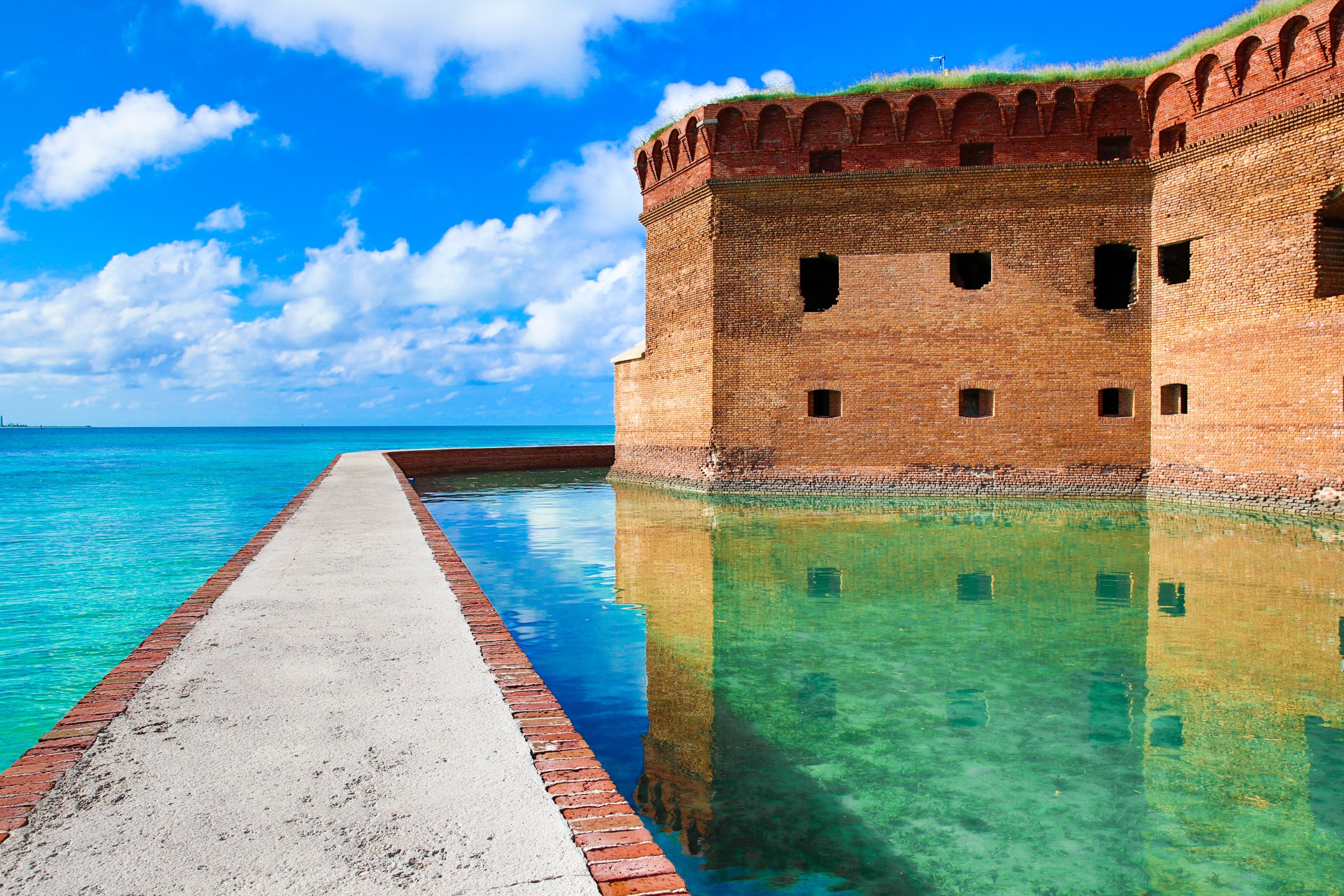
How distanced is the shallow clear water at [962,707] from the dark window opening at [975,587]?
4cm

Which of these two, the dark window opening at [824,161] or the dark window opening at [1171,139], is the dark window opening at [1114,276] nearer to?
the dark window opening at [1171,139]

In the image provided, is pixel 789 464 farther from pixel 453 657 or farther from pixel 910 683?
pixel 453 657

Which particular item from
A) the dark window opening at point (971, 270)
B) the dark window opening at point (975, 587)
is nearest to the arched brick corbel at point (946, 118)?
the dark window opening at point (971, 270)

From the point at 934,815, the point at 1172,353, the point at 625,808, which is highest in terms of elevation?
the point at 1172,353

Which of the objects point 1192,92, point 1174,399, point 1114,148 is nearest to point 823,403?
point 1174,399

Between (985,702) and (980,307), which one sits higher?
(980,307)

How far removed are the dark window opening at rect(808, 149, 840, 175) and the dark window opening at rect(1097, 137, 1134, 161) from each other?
4.64 m

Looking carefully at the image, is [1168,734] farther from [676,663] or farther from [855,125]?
[855,125]

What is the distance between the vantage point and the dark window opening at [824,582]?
25.0 feet

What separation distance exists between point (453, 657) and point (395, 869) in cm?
192

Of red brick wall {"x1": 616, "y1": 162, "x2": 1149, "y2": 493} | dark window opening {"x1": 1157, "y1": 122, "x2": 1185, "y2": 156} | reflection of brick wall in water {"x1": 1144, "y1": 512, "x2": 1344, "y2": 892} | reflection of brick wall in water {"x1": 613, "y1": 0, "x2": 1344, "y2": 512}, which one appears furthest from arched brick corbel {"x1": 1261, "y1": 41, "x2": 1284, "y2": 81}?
reflection of brick wall in water {"x1": 1144, "y1": 512, "x2": 1344, "y2": 892}

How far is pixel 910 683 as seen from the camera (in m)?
5.07

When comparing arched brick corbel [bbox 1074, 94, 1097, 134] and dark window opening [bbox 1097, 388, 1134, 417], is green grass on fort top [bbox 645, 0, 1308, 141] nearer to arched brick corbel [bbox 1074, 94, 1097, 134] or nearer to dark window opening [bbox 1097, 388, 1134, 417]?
arched brick corbel [bbox 1074, 94, 1097, 134]

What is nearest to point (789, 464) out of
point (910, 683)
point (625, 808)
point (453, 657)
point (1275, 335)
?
point (1275, 335)
